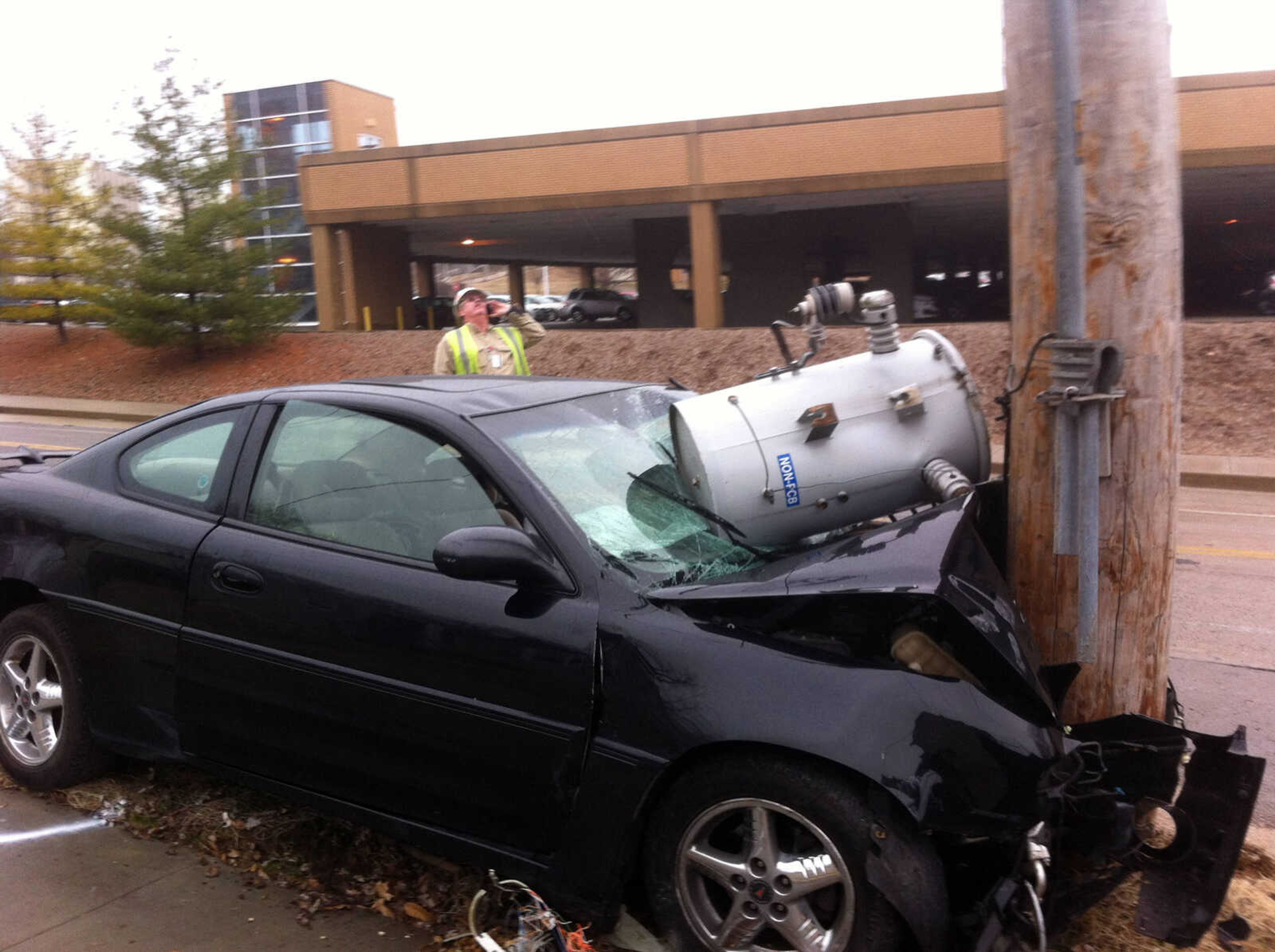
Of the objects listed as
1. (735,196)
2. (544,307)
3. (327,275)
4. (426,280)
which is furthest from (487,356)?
(544,307)

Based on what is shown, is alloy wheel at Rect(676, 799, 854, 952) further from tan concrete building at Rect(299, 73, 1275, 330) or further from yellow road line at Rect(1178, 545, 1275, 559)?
tan concrete building at Rect(299, 73, 1275, 330)

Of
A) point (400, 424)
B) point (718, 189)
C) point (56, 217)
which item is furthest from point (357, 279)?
point (400, 424)

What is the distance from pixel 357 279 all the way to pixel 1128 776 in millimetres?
27426

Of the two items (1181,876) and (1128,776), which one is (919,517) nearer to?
(1128,776)

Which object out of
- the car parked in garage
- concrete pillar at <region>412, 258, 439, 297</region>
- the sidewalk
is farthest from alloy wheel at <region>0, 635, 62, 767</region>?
concrete pillar at <region>412, 258, 439, 297</region>

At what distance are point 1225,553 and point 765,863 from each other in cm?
724

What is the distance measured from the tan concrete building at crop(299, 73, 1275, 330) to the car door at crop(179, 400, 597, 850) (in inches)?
744

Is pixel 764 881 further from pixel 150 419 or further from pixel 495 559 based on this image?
pixel 150 419

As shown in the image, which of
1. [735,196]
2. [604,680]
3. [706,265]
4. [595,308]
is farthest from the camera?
[595,308]

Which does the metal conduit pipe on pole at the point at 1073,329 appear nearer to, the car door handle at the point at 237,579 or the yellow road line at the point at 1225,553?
the car door handle at the point at 237,579

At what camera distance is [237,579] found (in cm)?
338

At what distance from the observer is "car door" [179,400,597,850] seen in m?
2.87

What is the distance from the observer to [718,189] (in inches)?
902

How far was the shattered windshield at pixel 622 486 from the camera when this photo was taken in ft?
10.0
